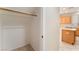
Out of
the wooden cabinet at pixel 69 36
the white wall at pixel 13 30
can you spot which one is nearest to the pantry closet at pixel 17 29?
the white wall at pixel 13 30

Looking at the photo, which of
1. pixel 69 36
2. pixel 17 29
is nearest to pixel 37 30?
pixel 17 29

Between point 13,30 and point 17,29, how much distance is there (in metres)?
0.21

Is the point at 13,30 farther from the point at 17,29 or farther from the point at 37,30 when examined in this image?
the point at 37,30

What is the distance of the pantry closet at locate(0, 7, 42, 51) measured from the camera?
210 centimetres

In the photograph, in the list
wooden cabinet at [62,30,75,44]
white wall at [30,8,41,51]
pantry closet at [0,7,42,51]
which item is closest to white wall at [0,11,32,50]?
pantry closet at [0,7,42,51]

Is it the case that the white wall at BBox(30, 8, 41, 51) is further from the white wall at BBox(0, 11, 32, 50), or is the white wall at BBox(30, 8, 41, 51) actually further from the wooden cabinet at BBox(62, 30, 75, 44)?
the wooden cabinet at BBox(62, 30, 75, 44)

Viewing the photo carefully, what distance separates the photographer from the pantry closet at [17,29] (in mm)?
2099
